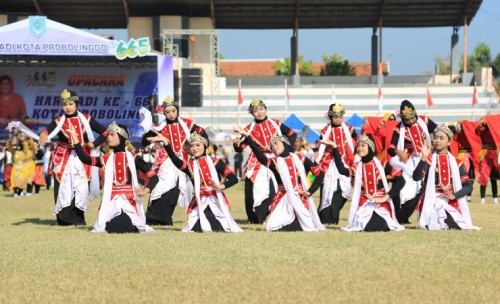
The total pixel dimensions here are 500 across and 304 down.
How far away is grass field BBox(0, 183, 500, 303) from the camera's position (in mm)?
7840

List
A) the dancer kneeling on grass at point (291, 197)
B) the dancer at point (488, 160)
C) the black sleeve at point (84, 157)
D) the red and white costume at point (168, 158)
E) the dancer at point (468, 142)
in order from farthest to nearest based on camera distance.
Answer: the dancer at point (468, 142)
the dancer at point (488, 160)
the red and white costume at point (168, 158)
the black sleeve at point (84, 157)
the dancer kneeling on grass at point (291, 197)

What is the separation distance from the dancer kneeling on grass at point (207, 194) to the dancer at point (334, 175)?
254cm

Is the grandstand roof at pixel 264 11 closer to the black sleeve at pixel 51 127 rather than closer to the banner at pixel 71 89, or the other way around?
the banner at pixel 71 89

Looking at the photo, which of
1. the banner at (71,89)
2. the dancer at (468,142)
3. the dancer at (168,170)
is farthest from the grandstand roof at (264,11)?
the dancer at (168,170)

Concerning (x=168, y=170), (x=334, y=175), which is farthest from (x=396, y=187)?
(x=168, y=170)

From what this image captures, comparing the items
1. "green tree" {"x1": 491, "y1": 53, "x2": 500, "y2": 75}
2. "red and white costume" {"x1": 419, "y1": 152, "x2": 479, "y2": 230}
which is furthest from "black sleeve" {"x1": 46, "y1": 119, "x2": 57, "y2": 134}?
→ "green tree" {"x1": 491, "y1": 53, "x2": 500, "y2": 75}

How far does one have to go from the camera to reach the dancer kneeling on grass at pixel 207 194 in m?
13.0

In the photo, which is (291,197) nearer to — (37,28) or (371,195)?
(371,195)

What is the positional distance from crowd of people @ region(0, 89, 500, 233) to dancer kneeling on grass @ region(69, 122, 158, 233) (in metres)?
0.01

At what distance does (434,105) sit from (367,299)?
40.6m

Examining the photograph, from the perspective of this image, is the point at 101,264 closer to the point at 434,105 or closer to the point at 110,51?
the point at 110,51

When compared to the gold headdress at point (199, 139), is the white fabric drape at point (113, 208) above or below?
below

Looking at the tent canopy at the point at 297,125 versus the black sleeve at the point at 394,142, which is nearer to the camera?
the black sleeve at the point at 394,142

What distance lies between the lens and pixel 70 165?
48.9ft
